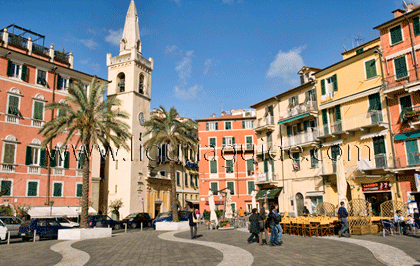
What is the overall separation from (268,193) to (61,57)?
27.9 metres

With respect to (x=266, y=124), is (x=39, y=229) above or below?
below

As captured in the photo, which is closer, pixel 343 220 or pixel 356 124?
pixel 343 220

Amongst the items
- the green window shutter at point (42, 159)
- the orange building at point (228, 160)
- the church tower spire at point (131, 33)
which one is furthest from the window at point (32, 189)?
the church tower spire at point (131, 33)

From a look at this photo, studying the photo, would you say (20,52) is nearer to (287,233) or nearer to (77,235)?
(77,235)

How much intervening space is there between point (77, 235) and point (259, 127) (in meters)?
23.4

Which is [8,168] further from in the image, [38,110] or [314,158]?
[314,158]

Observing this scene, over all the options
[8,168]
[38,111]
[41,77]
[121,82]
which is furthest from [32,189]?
[121,82]

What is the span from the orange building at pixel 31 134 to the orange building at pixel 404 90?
29.3 m

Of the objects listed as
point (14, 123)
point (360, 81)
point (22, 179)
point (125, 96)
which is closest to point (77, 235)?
point (22, 179)

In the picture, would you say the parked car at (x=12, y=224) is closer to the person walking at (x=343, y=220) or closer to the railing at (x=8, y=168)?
the railing at (x=8, y=168)

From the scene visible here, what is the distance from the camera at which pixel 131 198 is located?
150 ft

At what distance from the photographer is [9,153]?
32.0 metres

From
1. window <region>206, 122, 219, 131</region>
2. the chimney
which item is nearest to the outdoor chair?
the chimney

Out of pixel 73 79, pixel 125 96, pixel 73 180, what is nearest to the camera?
pixel 73 180
